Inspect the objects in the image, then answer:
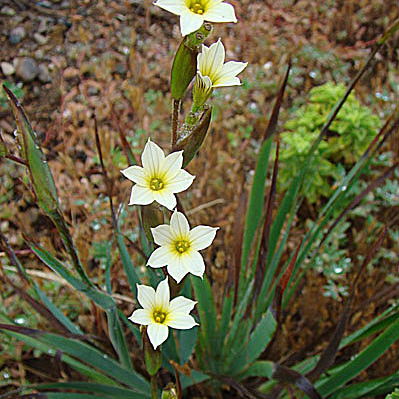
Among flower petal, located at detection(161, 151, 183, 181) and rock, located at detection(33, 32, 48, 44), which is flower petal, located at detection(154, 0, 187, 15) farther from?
rock, located at detection(33, 32, 48, 44)

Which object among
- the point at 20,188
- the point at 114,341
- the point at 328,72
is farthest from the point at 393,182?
the point at 20,188

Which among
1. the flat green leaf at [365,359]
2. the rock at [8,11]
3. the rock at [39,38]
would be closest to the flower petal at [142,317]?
the flat green leaf at [365,359]

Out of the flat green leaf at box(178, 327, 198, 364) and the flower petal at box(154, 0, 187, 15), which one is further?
the flat green leaf at box(178, 327, 198, 364)

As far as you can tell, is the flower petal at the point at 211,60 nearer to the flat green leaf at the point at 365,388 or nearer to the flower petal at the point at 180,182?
the flower petal at the point at 180,182

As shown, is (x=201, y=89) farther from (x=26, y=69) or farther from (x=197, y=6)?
(x=26, y=69)

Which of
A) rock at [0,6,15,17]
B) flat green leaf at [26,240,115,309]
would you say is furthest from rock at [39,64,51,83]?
flat green leaf at [26,240,115,309]

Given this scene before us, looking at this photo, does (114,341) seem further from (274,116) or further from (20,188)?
(20,188)
